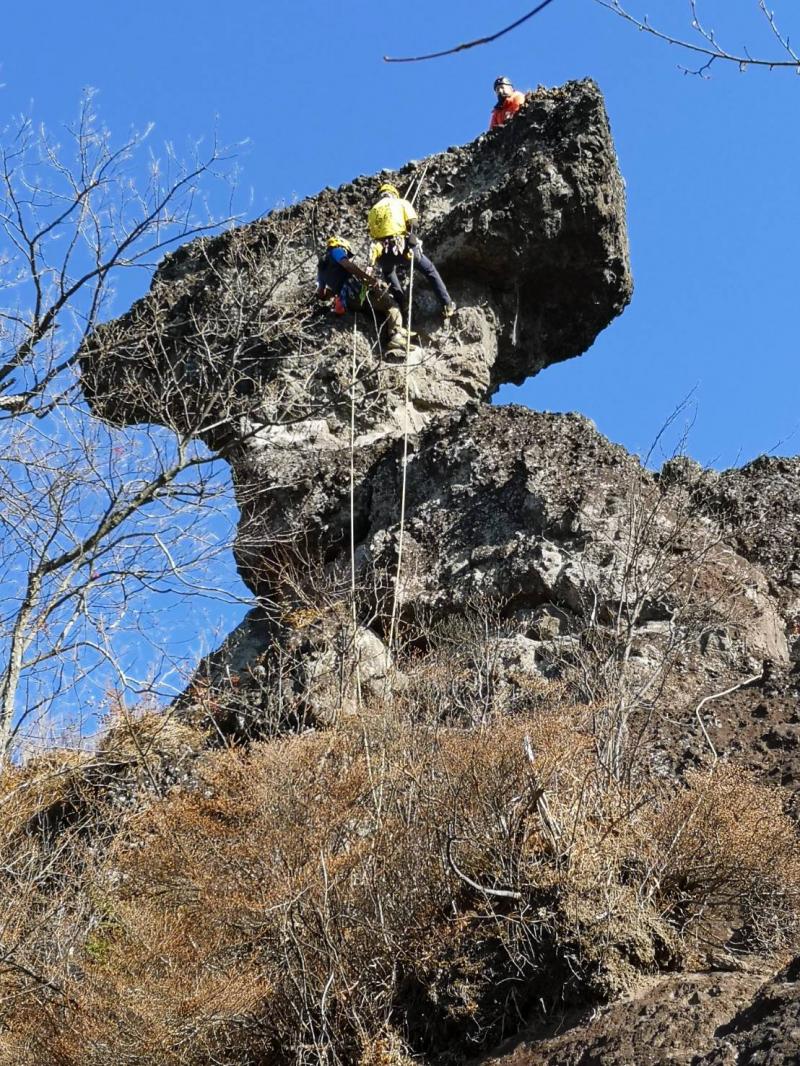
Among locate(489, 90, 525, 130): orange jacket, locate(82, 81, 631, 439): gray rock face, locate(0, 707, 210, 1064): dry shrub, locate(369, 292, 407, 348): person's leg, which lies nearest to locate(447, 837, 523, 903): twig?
locate(0, 707, 210, 1064): dry shrub

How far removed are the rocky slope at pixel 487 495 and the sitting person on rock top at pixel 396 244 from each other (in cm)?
39

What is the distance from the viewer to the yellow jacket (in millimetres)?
13859

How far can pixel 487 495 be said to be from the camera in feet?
38.8

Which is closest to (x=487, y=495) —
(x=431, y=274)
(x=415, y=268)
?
(x=431, y=274)

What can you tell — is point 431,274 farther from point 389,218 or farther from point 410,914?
point 410,914

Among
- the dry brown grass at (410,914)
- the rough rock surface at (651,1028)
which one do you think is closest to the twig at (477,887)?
the dry brown grass at (410,914)

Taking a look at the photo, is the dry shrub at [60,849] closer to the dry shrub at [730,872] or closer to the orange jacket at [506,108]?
the dry shrub at [730,872]

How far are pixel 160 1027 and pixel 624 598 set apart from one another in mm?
4428

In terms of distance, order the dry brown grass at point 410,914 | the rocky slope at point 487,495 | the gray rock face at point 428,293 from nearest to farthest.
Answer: the dry brown grass at point 410,914, the rocky slope at point 487,495, the gray rock face at point 428,293

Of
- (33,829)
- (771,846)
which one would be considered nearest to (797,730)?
(771,846)

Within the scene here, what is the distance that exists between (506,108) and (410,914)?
35.0 feet

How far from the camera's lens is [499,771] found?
7312mm

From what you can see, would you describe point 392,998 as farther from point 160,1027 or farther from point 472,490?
point 472,490

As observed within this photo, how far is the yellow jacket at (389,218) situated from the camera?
45.5 ft
